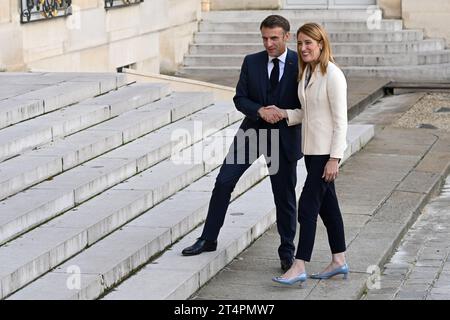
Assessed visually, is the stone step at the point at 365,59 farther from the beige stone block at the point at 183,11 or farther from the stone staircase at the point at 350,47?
the beige stone block at the point at 183,11

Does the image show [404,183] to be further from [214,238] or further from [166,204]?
[214,238]

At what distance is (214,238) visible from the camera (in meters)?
8.26

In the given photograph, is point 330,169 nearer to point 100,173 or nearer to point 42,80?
point 100,173

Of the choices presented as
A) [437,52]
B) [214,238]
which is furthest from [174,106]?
[437,52]

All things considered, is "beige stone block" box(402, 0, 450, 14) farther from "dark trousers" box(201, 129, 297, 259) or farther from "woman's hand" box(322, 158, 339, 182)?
"woman's hand" box(322, 158, 339, 182)

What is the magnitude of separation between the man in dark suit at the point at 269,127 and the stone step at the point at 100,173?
127 centimetres

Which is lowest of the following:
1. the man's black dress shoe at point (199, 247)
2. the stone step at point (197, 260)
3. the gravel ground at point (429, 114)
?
the gravel ground at point (429, 114)

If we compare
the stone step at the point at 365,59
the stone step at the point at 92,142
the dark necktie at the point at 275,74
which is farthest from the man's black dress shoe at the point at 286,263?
the stone step at the point at 365,59

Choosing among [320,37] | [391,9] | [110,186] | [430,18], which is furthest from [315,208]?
[391,9]

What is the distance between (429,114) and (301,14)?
5.36 m

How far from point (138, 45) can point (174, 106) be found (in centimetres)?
622

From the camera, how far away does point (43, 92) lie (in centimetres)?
1173

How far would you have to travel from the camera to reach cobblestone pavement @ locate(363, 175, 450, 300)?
27.0ft

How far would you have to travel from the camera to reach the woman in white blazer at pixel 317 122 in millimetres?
7609
